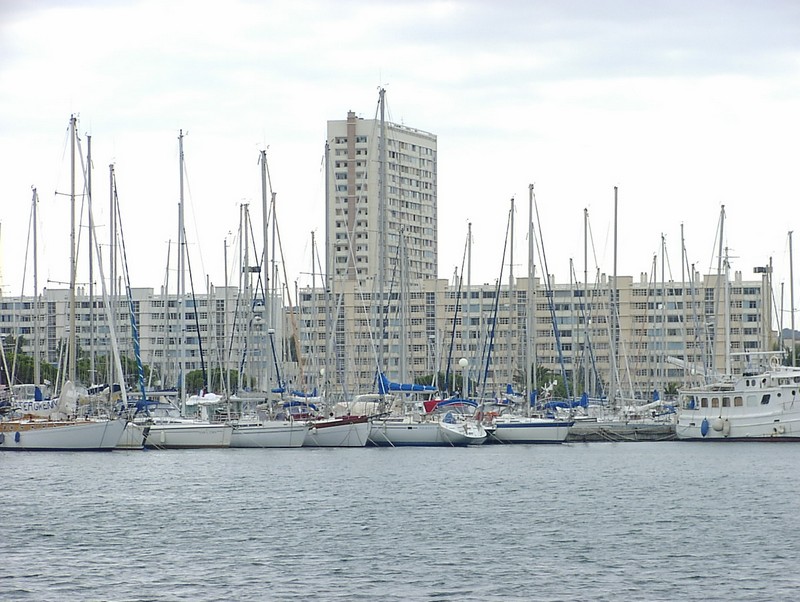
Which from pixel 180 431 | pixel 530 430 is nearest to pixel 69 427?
pixel 180 431

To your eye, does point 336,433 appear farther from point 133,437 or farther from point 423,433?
point 133,437

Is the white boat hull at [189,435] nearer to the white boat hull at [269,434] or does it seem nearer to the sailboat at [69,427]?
the white boat hull at [269,434]

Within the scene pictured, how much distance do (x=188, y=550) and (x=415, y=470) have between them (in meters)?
24.1

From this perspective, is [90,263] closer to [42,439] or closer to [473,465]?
[42,439]

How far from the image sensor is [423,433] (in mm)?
68188

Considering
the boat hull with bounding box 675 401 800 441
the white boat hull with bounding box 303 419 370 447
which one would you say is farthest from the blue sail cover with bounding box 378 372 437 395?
the boat hull with bounding box 675 401 800 441

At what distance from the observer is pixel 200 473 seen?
54.6 metres

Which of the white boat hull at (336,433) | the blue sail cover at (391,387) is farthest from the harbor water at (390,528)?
the blue sail cover at (391,387)

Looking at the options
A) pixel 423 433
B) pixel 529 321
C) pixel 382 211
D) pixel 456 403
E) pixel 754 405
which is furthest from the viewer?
pixel 754 405

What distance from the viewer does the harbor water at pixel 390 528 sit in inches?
1117

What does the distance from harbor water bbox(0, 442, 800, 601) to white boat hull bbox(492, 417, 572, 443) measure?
29.2 feet

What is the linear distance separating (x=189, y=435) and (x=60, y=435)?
6510 millimetres

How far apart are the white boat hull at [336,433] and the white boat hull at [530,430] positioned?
28.9 feet

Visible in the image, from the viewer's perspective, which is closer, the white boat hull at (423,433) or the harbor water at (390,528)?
the harbor water at (390,528)
